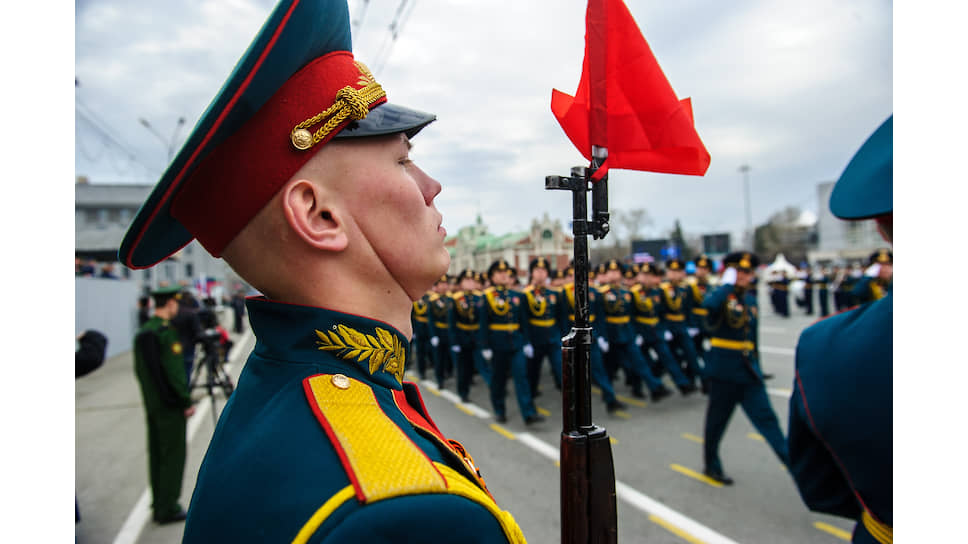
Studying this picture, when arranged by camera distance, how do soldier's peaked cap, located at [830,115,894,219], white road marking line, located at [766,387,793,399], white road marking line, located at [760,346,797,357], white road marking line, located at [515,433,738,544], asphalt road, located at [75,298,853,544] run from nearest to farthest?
soldier's peaked cap, located at [830,115,894,219], white road marking line, located at [515,433,738,544], asphalt road, located at [75,298,853,544], white road marking line, located at [766,387,793,399], white road marking line, located at [760,346,797,357]

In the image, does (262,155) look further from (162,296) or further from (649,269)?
(649,269)

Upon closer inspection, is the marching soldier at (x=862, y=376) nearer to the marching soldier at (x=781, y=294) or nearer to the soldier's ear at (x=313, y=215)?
the soldier's ear at (x=313, y=215)

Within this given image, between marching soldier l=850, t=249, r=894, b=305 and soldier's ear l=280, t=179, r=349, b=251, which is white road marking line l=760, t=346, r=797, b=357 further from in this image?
soldier's ear l=280, t=179, r=349, b=251

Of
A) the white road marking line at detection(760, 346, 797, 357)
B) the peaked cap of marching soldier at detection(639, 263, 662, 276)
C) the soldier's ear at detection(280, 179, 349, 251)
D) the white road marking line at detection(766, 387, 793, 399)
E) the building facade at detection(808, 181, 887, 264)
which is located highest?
the building facade at detection(808, 181, 887, 264)

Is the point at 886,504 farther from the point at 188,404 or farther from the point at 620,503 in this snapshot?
the point at 188,404

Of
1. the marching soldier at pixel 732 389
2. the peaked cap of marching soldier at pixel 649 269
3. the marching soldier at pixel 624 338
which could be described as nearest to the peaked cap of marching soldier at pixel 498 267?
the marching soldier at pixel 624 338

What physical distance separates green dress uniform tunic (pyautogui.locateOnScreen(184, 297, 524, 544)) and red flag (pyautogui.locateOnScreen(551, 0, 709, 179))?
0.70 meters

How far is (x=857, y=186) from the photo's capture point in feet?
5.32

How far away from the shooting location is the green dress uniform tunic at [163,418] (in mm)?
4246

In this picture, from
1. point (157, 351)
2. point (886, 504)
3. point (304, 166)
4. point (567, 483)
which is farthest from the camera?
point (157, 351)

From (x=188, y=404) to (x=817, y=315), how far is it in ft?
73.0

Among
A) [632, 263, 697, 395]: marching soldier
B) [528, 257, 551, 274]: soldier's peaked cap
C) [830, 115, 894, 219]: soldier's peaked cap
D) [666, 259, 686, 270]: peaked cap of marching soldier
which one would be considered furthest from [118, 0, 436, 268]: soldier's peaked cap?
[666, 259, 686, 270]: peaked cap of marching soldier

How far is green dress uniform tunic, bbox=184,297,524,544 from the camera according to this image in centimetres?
68
